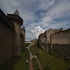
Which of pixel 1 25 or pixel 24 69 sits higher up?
pixel 1 25

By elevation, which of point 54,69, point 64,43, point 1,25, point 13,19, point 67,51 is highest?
point 13,19

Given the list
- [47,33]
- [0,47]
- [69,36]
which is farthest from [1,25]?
[47,33]

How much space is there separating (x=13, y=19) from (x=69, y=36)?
939 cm

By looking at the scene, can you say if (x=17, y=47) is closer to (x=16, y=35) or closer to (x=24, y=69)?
(x=16, y=35)

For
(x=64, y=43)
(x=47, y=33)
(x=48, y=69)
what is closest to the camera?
(x=48, y=69)

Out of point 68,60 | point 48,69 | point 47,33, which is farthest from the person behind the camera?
point 47,33

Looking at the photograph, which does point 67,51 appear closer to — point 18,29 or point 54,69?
point 54,69

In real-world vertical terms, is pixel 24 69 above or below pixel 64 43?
below

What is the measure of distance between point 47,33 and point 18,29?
56.4 ft

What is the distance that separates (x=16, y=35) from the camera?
54.9 feet

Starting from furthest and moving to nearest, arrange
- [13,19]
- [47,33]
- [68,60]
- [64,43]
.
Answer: [47,33] < [13,19] < [64,43] < [68,60]

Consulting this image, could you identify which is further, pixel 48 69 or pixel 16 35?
pixel 16 35

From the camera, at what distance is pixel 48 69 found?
8812 millimetres

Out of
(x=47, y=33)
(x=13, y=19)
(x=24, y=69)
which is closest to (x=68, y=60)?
(x=24, y=69)
